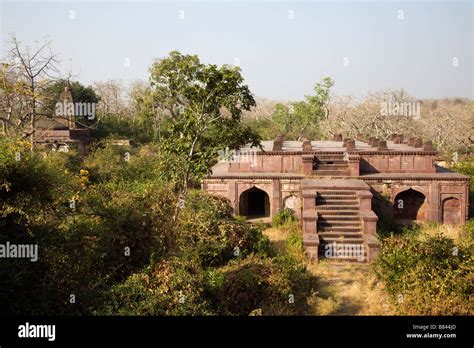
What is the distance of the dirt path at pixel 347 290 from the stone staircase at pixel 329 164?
587 cm

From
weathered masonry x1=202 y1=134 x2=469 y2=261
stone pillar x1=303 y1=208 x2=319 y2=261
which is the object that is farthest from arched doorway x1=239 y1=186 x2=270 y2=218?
stone pillar x1=303 y1=208 x2=319 y2=261

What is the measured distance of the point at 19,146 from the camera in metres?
9.64

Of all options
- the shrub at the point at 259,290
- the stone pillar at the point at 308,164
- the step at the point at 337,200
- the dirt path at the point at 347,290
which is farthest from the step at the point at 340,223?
the shrub at the point at 259,290

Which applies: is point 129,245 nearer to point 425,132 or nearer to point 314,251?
point 314,251

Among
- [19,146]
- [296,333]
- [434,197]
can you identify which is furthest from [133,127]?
[296,333]

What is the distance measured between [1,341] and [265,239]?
7648mm

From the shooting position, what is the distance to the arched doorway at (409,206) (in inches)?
742

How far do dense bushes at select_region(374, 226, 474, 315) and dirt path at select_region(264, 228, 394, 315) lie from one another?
61 centimetres

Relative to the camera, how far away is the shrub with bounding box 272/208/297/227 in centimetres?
1838

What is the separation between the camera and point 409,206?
19.1 meters

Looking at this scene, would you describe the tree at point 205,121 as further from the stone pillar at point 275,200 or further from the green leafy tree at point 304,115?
the green leafy tree at point 304,115

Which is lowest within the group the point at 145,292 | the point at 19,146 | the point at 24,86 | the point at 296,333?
the point at 296,333

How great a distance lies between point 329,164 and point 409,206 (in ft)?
12.2

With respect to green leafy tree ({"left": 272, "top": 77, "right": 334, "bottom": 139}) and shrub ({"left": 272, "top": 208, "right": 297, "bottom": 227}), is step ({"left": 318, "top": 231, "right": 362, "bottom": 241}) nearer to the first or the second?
shrub ({"left": 272, "top": 208, "right": 297, "bottom": 227})
